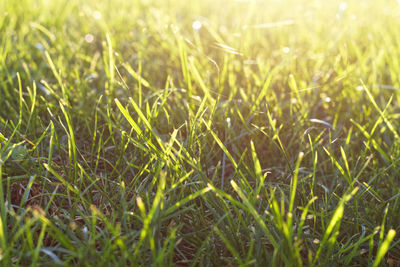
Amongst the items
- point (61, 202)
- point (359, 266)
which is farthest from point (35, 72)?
point (359, 266)

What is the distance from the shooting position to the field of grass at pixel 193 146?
815 millimetres

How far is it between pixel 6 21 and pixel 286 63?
1.50m

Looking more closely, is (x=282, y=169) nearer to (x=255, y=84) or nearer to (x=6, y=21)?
(x=255, y=84)

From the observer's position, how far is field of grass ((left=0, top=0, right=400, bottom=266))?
0.81m

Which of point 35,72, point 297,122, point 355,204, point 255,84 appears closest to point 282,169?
point 297,122

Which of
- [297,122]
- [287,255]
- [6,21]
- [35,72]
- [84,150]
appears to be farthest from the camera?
[6,21]

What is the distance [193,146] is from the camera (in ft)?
3.54

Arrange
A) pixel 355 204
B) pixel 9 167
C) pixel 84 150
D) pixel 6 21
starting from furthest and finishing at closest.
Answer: pixel 6 21 → pixel 84 150 → pixel 9 167 → pixel 355 204

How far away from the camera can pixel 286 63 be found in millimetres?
1680

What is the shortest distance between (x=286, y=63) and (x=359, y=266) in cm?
102

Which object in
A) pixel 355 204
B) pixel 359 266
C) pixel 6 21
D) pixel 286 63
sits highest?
pixel 6 21

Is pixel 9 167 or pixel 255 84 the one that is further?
pixel 255 84

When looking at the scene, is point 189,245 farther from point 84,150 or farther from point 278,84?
point 278,84

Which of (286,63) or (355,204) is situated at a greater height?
(286,63)
